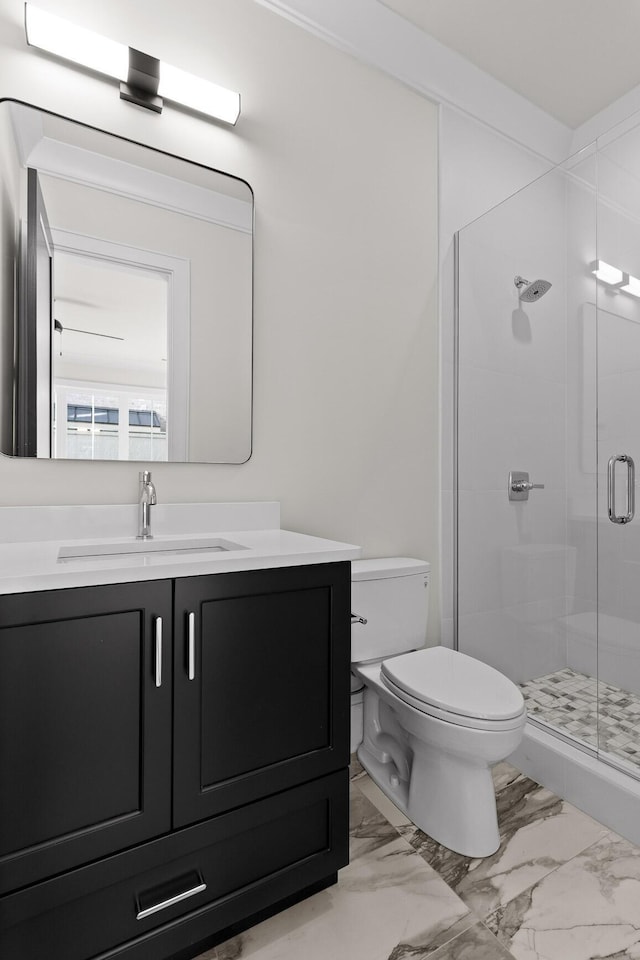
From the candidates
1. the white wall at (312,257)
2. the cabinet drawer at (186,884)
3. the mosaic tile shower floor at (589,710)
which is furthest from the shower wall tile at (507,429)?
the cabinet drawer at (186,884)

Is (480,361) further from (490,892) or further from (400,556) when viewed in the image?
(490,892)

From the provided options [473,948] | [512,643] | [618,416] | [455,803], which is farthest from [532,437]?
[473,948]

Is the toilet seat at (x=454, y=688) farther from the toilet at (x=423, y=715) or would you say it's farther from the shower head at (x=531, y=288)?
the shower head at (x=531, y=288)

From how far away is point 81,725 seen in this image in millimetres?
929

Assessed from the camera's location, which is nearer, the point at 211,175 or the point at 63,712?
the point at 63,712

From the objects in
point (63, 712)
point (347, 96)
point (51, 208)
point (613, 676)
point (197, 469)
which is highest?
point (347, 96)

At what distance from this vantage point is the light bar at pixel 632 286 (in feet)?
5.96

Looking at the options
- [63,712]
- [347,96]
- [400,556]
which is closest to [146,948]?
[63,712]

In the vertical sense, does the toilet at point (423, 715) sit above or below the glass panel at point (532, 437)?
below

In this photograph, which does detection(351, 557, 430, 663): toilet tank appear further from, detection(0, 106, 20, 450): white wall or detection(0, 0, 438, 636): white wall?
detection(0, 106, 20, 450): white wall

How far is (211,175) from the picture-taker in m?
1.62

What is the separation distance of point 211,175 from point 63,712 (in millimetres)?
1513

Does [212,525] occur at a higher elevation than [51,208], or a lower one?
lower

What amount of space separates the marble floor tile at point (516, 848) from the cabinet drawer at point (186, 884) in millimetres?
323
